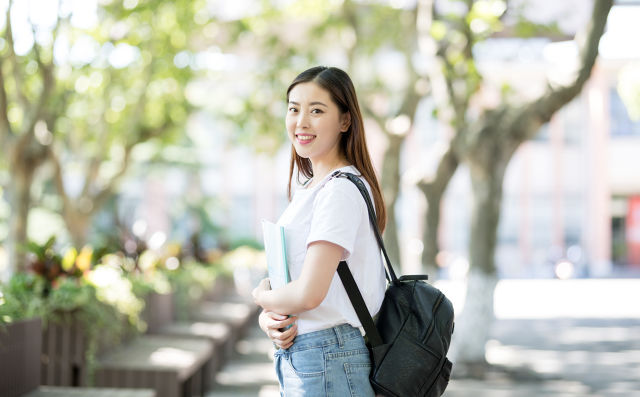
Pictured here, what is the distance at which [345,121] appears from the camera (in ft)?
7.97

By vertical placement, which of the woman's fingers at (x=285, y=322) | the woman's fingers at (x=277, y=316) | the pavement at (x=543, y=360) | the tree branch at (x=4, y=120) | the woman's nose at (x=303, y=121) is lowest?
the pavement at (x=543, y=360)

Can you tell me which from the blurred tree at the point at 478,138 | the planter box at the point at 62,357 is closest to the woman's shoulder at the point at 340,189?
the planter box at the point at 62,357

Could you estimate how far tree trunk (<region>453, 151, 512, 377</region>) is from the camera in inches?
382

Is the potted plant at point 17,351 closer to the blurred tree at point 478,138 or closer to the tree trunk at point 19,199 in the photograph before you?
the tree trunk at point 19,199

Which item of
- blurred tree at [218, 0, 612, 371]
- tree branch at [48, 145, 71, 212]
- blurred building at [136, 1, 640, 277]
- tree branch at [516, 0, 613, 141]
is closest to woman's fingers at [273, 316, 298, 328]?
blurred tree at [218, 0, 612, 371]

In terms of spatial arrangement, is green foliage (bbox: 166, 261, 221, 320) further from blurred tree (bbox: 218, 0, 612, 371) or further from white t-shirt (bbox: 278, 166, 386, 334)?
white t-shirt (bbox: 278, 166, 386, 334)

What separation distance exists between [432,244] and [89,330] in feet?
19.2

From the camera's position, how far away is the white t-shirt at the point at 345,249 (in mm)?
2170

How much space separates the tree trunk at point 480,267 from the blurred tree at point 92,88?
16.2 feet

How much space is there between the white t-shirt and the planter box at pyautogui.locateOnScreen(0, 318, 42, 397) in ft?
10.2

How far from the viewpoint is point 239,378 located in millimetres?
9820

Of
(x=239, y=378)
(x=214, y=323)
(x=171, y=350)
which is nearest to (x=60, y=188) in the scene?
(x=214, y=323)

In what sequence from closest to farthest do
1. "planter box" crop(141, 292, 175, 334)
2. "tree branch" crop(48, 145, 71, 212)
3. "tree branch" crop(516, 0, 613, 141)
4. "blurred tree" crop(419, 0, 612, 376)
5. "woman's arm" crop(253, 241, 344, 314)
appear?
"woman's arm" crop(253, 241, 344, 314), "tree branch" crop(516, 0, 613, 141), "planter box" crop(141, 292, 175, 334), "blurred tree" crop(419, 0, 612, 376), "tree branch" crop(48, 145, 71, 212)

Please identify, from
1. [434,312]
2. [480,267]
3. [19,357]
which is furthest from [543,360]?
[434,312]
